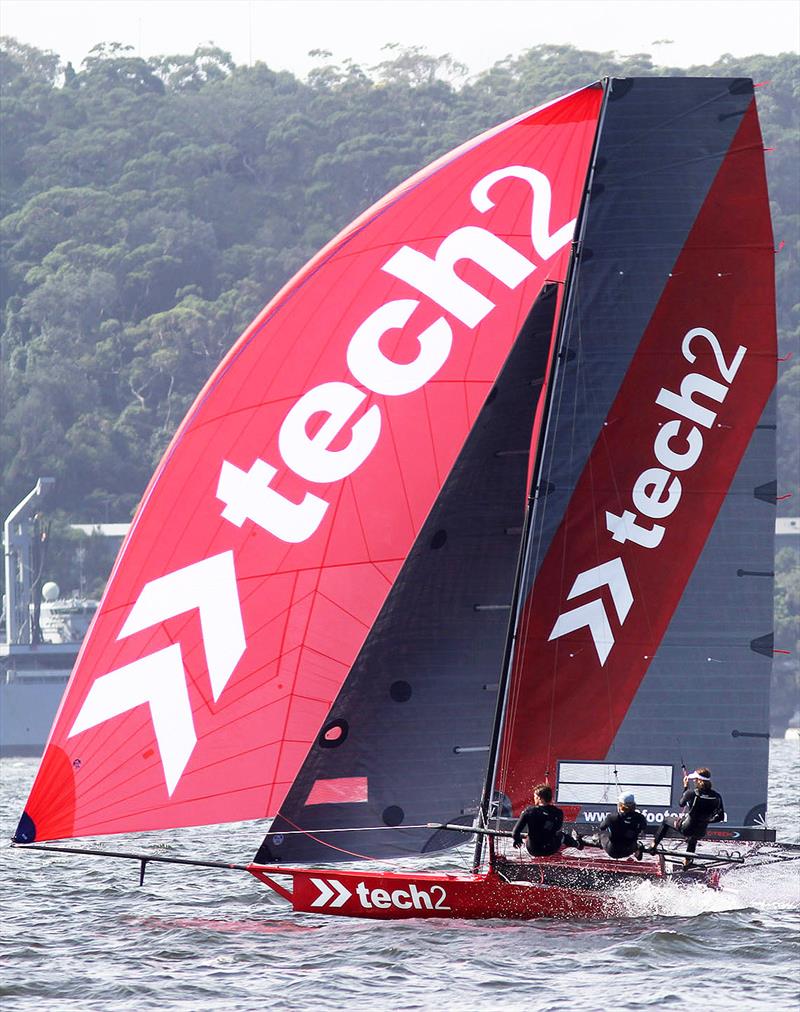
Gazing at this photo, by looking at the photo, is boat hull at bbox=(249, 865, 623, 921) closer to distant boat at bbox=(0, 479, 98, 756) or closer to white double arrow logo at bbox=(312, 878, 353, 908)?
white double arrow logo at bbox=(312, 878, 353, 908)

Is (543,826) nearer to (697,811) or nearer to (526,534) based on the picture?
(697,811)

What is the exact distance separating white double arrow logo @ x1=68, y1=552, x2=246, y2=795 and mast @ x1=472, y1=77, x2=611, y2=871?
151cm

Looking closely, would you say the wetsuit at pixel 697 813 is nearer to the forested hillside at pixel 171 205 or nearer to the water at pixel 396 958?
the water at pixel 396 958

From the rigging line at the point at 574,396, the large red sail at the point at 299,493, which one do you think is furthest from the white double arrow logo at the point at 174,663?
the rigging line at the point at 574,396

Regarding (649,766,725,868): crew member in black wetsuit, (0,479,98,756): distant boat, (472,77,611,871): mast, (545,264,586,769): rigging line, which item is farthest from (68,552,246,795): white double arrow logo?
(0,479,98,756): distant boat

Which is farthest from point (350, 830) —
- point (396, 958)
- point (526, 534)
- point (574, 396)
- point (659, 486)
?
point (574, 396)

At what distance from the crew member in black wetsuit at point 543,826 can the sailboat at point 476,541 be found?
0.16m

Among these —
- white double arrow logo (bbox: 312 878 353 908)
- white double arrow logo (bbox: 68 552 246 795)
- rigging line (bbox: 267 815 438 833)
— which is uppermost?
white double arrow logo (bbox: 68 552 246 795)

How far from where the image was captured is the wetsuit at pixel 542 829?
10.2 meters

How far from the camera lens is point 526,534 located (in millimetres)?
10602

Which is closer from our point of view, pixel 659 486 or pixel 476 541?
pixel 476 541

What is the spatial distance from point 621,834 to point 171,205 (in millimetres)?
100049

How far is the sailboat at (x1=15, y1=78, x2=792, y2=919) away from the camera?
10445mm

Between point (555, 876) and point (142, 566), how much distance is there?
2.93 m
